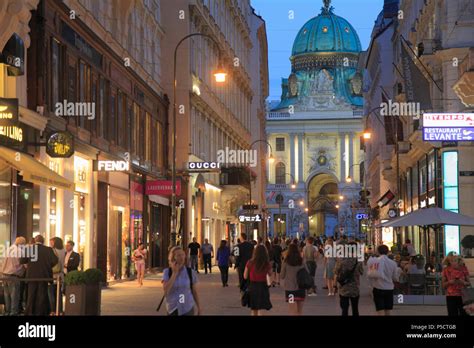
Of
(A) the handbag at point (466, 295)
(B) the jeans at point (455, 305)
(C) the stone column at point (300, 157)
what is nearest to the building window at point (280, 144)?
(C) the stone column at point (300, 157)

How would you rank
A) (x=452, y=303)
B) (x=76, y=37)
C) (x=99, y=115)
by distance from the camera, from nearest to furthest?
(x=452, y=303), (x=76, y=37), (x=99, y=115)

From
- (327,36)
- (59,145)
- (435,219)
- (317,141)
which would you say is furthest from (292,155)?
(59,145)

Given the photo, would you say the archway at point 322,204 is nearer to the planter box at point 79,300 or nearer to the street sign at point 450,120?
the street sign at point 450,120

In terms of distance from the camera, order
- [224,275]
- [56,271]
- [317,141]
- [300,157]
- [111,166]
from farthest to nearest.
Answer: [317,141], [300,157], [224,275], [111,166], [56,271]

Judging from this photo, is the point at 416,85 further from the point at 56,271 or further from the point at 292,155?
the point at 292,155

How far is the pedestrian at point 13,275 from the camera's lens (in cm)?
1953

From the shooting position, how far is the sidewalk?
2394cm

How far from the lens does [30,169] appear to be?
73.3 feet

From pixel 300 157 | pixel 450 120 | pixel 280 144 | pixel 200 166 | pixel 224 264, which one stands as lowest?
pixel 224 264

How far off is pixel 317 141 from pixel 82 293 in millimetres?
140414
